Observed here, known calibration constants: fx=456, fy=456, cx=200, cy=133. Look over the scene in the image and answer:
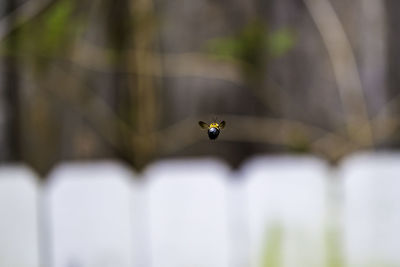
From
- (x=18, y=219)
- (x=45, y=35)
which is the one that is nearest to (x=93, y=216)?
(x=18, y=219)

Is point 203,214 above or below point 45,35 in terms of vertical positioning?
below

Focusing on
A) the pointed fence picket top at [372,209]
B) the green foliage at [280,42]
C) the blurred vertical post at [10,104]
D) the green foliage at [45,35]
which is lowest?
the pointed fence picket top at [372,209]

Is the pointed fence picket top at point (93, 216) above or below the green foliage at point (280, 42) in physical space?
below

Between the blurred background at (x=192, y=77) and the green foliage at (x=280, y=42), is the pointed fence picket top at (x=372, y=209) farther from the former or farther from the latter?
the green foliage at (x=280, y=42)

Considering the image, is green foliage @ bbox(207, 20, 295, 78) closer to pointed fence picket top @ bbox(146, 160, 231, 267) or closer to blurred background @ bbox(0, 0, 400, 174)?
blurred background @ bbox(0, 0, 400, 174)

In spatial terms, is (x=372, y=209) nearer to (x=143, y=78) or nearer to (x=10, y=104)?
(x=143, y=78)

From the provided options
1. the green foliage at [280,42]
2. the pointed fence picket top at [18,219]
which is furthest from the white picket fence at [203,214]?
the green foliage at [280,42]

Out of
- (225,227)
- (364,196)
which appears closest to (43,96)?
(225,227)
